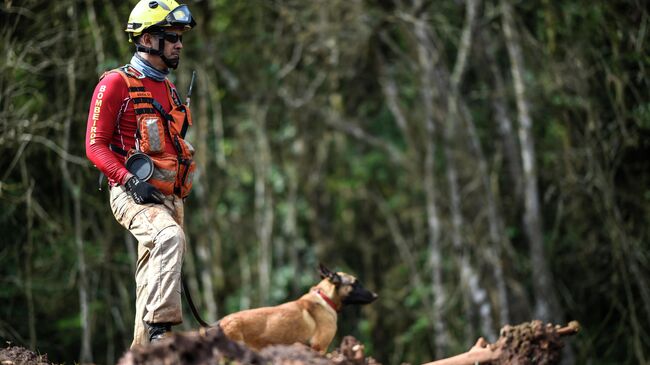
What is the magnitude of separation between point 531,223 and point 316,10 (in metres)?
5.50

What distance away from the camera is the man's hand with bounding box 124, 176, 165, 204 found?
6777mm

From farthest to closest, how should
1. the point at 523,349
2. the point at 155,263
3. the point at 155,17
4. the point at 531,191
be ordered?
the point at 531,191 → the point at 155,17 → the point at 155,263 → the point at 523,349

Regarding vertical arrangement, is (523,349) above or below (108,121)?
below

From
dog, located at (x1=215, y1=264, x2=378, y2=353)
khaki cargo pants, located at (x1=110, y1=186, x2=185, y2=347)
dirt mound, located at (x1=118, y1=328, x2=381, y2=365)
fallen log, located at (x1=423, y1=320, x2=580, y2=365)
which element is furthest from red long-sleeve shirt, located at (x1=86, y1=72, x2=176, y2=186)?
fallen log, located at (x1=423, y1=320, x2=580, y2=365)

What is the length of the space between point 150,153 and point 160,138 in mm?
123

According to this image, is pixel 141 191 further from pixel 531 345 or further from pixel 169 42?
pixel 531 345

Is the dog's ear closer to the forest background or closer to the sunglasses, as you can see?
the sunglasses

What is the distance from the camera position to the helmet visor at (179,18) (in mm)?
7137

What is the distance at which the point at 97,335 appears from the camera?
21484 millimetres

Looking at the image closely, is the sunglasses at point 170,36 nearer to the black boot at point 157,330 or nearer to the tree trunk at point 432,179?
the black boot at point 157,330

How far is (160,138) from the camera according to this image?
701 centimetres

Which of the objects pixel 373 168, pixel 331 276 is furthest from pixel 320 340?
pixel 373 168

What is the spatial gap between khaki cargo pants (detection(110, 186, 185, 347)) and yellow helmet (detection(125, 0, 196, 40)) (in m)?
1.15

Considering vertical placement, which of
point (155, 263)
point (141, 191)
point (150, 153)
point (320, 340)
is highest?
point (150, 153)
